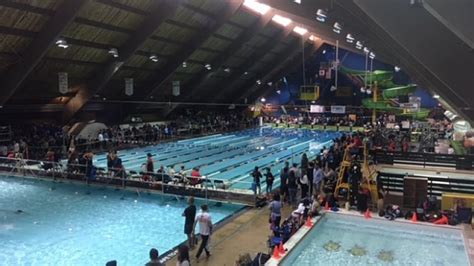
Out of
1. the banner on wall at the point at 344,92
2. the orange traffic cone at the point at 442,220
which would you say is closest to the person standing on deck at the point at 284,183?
the orange traffic cone at the point at 442,220

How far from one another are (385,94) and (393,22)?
23.3 meters

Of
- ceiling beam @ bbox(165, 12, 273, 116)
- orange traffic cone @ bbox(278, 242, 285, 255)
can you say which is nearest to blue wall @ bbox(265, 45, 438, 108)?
ceiling beam @ bbox(165, 12, 273, 116)

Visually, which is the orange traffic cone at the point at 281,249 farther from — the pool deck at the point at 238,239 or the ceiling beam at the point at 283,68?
the ceiling beam at the point at 283,68

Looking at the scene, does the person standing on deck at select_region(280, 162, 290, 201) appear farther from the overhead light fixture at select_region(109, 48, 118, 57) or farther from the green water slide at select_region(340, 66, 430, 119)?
the green water slide at select_region(340, 66, 430, 119)

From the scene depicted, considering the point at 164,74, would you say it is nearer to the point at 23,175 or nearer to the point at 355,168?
the point at 23,175

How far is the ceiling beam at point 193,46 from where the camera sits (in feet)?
69.3

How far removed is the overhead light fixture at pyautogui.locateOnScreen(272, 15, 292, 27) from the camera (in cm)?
2540

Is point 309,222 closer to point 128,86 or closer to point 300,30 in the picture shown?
point 128,86

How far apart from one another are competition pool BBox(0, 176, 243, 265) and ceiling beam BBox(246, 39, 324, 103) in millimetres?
24527

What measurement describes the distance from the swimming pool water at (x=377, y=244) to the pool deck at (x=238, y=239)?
897mm

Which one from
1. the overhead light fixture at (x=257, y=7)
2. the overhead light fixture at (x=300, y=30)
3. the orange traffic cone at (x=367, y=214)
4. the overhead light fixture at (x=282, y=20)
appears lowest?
the orange traffic cone at (x=367, y=214)

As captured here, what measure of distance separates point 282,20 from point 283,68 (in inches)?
455

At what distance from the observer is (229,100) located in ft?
125

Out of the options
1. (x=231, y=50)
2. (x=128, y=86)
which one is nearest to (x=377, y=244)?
(x=128, y=86)
